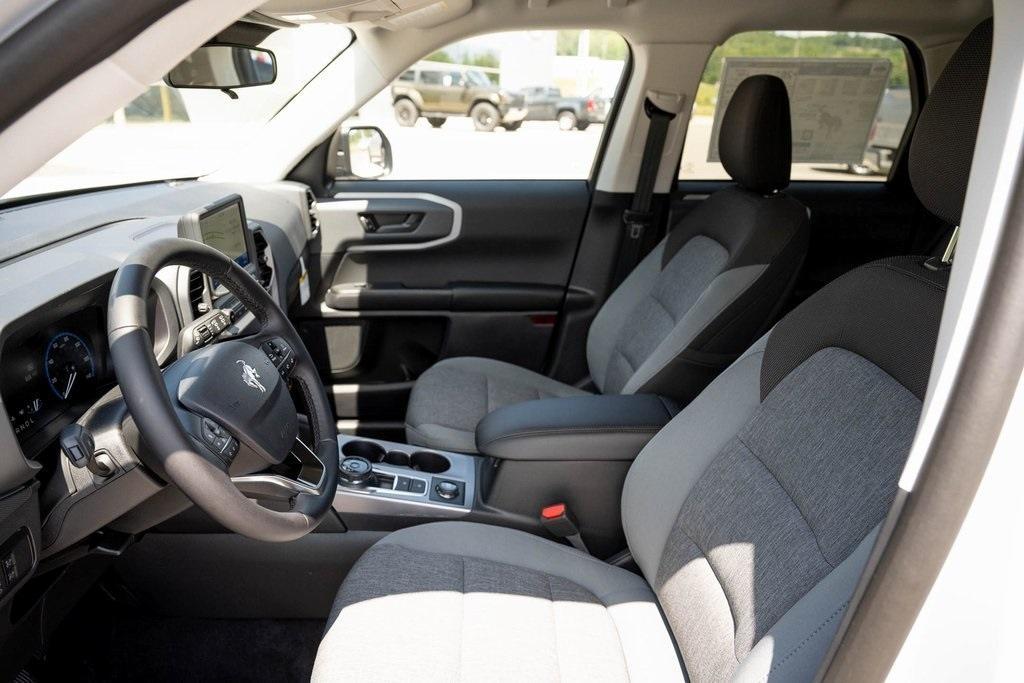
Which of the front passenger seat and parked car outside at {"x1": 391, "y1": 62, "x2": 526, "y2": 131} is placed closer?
the front passenger seat

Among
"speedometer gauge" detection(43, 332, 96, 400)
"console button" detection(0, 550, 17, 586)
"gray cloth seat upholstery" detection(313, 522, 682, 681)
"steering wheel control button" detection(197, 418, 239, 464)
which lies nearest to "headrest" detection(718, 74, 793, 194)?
"gray cloth seat upholstery" detection(313, 522, 682, 681)

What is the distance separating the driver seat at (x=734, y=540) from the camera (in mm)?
1027

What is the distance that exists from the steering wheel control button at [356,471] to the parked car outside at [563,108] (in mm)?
1575

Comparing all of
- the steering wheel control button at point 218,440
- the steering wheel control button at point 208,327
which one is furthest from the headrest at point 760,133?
the steering wheel control button at point 218,440

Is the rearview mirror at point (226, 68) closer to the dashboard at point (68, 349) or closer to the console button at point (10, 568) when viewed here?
the dashboard at point (68, 349)

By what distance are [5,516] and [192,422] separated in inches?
10.1

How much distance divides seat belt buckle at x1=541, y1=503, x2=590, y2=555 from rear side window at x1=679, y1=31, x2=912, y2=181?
56.9 inches

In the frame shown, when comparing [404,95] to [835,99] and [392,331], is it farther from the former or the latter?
[835,99]

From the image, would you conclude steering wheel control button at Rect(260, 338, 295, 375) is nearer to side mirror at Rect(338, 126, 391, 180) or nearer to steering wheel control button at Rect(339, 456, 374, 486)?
steering wheel control button at Rect(339, 456, 374, 486)

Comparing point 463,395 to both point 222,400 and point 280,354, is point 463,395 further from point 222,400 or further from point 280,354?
point 222,400

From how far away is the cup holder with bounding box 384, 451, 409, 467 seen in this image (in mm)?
1894

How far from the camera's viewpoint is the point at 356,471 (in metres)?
1.75

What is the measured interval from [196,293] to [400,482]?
0.58 meters

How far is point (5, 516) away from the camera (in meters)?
1.00
